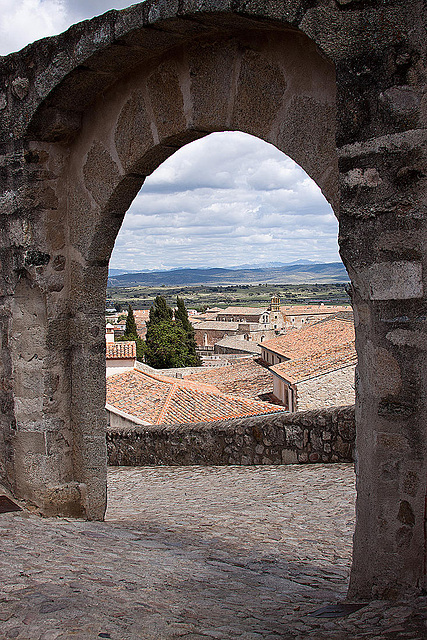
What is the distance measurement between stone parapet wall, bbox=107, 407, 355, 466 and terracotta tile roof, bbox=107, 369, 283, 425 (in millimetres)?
4992

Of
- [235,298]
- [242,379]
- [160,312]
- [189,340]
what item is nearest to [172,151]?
[242,379]

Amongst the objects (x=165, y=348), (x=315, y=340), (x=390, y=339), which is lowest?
(x=165, y=348)

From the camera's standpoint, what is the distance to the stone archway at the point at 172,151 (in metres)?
2.24

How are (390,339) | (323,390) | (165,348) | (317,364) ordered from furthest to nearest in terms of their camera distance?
(165,348), (317,364), (323,390), (390,339)

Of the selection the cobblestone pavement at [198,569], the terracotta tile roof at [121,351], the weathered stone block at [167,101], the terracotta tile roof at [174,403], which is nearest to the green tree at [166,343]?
the terracotta tile roof at [121,351]

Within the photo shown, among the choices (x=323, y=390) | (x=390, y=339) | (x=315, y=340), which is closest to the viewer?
(x=390, y=339)

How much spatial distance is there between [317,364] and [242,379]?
25.0ft

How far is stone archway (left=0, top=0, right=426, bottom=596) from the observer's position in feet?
7.34

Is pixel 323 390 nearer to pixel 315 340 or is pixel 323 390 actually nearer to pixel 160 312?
pixel 315 340

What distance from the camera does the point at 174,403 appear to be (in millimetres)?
13242

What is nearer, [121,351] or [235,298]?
[121,351]

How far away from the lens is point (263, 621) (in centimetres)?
227

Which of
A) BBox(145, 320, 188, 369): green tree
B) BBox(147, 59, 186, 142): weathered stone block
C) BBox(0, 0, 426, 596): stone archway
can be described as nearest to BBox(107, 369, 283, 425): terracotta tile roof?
BBox(0, 0, 426, 596): stone archway

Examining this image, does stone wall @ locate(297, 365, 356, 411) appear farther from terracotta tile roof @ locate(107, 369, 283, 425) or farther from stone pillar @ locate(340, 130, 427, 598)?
stone pillar @ locate(340, 130, 427, 598)
